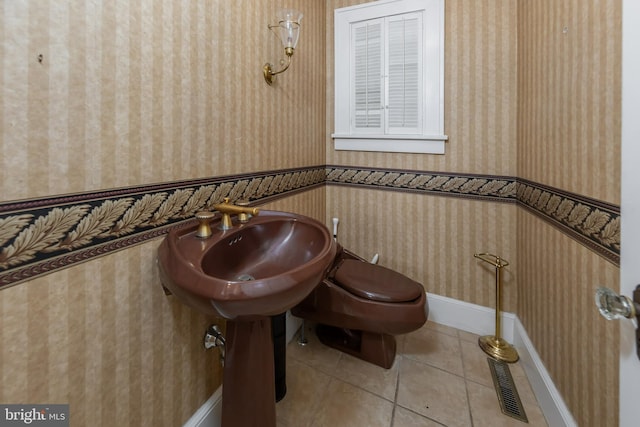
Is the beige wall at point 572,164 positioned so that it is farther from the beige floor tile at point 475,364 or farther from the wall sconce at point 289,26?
the wall sconce at point 289,26

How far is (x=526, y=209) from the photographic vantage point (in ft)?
4.94

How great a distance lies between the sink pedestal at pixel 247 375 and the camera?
882 millimetres

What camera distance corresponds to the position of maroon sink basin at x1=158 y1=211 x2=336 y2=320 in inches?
24.9

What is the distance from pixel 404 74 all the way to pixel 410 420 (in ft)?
6.27

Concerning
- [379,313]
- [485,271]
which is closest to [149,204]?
[379,313]

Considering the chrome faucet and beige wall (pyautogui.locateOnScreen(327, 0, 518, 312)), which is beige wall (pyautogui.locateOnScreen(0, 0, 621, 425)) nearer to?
beige wall (pyautogui.locateOnScreen(327, 0, 518, 312))

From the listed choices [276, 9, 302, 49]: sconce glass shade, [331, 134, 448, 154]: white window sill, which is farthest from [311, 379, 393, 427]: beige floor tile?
[276, 9, 302, 49]: sconce glass shade

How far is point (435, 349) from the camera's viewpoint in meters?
1.68

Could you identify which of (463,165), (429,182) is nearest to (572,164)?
(463,165)

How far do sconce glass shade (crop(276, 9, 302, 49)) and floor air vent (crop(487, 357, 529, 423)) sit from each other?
1948mm

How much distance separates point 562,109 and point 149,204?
1549 millimetres

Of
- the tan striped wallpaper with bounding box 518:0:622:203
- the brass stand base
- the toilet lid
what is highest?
the tan striped wallpaper with bounding box 518:0:622:203

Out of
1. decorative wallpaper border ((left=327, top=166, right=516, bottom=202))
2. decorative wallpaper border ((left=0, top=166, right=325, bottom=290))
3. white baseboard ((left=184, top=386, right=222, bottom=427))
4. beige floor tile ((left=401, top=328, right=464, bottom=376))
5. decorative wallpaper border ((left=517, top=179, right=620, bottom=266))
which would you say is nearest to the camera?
decorative wallpaper border ((left=0, top=166, right=325, bottom=290))

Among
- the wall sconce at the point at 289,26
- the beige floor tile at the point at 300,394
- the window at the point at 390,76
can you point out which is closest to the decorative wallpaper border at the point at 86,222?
the wall sconce at the point at 289,26
